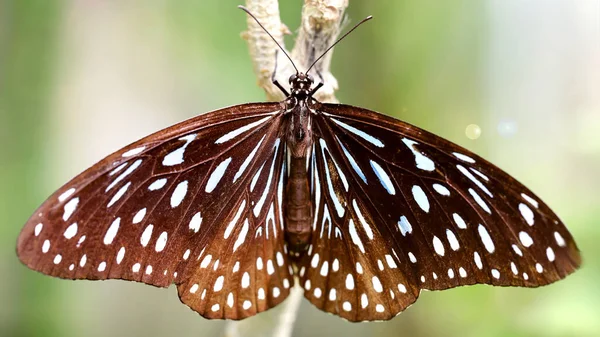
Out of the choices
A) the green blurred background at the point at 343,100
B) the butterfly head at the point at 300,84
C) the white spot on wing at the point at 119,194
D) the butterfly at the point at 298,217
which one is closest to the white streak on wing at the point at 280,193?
the butterfly at the point at 298,217

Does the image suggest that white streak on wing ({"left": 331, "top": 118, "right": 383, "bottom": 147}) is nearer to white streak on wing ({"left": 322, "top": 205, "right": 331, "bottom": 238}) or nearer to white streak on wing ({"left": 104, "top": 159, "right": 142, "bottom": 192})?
white streak on wing ({"left": 322, "top": 205, "right": 331, "bottom": 238})

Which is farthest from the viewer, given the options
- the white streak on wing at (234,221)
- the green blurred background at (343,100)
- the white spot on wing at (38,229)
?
the green blurred background at (343,100)

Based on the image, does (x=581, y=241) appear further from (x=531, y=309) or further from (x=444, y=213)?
(x=444, y=213)

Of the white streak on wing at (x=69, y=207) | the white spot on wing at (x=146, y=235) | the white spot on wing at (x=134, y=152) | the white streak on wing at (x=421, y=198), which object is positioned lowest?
the white spot on wing at (x=146, y=235)

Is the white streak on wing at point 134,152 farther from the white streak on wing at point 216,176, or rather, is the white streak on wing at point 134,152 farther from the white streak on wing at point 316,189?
the white streak on wing at point 316,189

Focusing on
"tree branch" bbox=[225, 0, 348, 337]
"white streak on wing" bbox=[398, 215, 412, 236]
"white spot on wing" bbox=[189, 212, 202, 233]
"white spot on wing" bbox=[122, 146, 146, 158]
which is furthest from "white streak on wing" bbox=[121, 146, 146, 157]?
"white streak on wing" bbox=[398, 215, 412, 236]

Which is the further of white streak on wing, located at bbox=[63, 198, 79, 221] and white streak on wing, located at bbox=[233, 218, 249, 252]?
white streak on wing, located at bbox=[233, 218, 249, 252]

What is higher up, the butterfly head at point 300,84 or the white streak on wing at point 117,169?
the butterfly head at point 300,84
